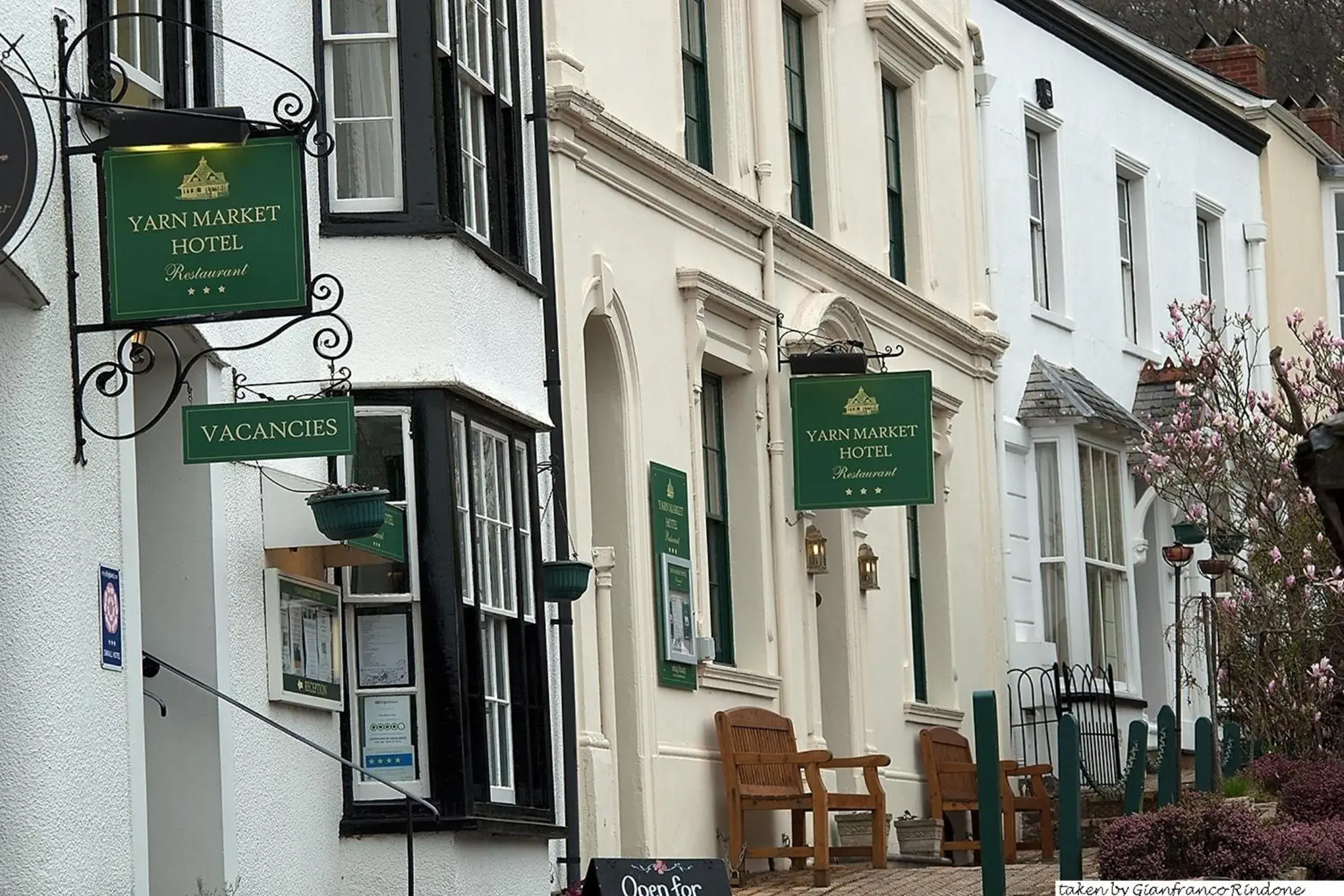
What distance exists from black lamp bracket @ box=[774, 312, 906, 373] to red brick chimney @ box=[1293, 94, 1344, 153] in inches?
728

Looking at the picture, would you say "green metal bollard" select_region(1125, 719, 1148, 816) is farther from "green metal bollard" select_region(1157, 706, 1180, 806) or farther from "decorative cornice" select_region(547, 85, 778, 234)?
"decorative cornice" select_region(547, 85, 778, 234)

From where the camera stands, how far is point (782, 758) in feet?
60.5

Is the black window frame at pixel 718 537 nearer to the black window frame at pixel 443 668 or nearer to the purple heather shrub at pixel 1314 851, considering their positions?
the purple heather shrub at pixel 1314 851

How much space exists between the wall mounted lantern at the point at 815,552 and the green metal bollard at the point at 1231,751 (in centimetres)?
360

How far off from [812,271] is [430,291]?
7.97m

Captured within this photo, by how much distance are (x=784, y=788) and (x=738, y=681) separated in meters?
0.85

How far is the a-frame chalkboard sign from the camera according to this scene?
11562 mm

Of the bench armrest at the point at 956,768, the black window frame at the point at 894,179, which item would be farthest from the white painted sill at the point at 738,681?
the black window frame at the point at 894,179

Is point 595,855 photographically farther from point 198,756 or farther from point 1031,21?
point 1031,21

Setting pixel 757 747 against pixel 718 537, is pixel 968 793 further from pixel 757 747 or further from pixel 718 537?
pixel 718 537

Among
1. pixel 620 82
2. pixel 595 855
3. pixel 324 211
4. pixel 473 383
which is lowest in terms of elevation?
pixel 595 855

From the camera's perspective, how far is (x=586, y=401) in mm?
16812

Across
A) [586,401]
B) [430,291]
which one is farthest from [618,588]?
[430,291]

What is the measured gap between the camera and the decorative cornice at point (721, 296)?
1836 cm
